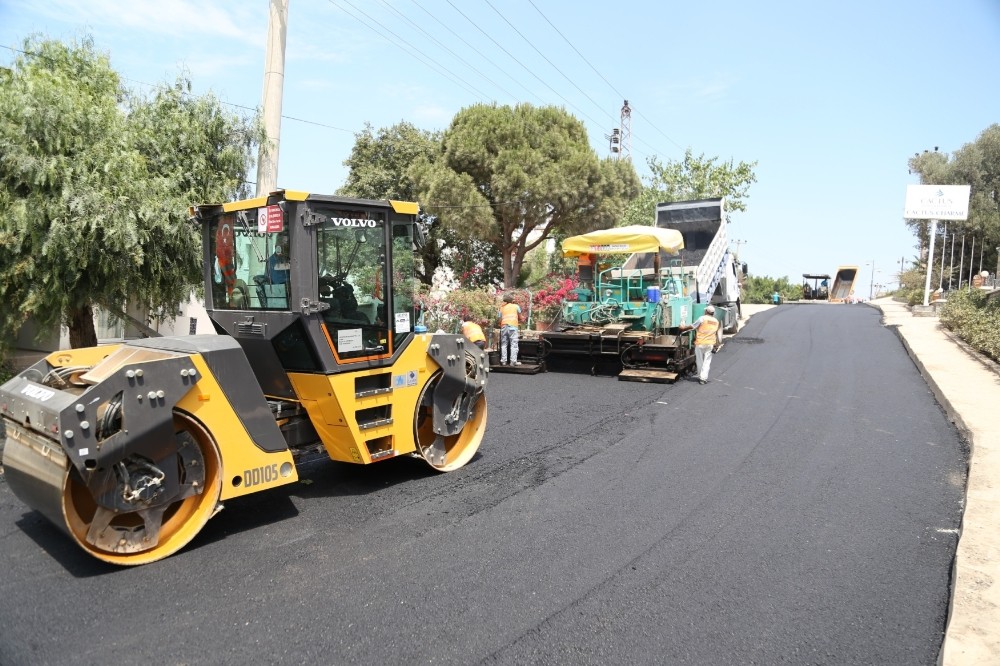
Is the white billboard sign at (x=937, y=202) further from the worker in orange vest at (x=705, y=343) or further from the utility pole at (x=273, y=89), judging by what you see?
the utility pole at (x=273, y=89)

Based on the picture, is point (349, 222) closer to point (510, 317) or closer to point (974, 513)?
point (974, 513)

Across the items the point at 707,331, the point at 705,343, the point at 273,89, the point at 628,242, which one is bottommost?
the point at 705,343

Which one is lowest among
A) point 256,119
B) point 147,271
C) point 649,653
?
point 649,653

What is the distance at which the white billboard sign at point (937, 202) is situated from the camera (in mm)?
29188

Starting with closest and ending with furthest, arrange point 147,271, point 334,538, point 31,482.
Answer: point 31,482 → point 334,538 → point 147,271

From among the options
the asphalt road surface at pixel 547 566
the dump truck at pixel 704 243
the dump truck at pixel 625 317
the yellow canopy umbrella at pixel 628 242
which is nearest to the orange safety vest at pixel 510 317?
the dump truck at pixel 625 317

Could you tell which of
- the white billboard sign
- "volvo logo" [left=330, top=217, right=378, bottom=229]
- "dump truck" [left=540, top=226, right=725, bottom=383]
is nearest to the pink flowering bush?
"dump truck" [left=540, top=226, right=725, bottom=383]

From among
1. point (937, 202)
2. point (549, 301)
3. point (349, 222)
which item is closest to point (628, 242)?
point (549, 301)

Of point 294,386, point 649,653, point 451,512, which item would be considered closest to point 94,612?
point 294,386

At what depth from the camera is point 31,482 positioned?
4016mm

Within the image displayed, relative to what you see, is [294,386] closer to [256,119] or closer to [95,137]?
[95,137]

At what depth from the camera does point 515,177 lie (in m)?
19.5

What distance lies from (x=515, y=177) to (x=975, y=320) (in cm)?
1192

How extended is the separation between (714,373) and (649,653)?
30.9ft
